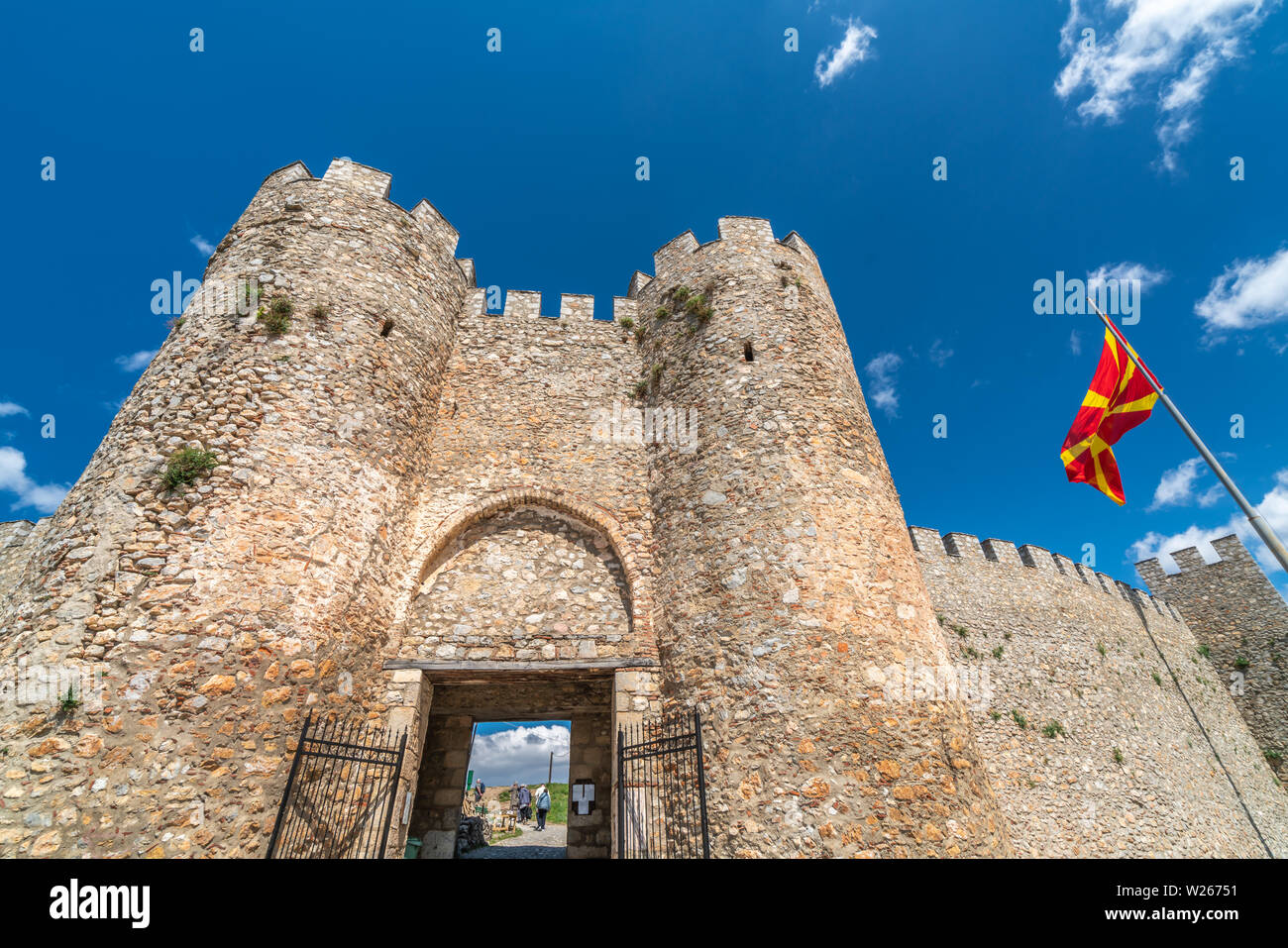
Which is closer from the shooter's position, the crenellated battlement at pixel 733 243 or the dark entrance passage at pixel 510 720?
the dark entrance passage at pixel 510 720

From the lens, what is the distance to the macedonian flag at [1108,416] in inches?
292

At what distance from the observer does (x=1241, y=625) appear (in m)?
22.1

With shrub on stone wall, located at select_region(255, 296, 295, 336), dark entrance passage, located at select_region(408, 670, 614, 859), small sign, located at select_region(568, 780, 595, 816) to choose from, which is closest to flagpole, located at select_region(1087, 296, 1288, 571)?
dark entrance passage, located at select_region(408, 670, 614, 859)

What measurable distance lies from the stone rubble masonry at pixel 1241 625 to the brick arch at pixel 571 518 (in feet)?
92.3

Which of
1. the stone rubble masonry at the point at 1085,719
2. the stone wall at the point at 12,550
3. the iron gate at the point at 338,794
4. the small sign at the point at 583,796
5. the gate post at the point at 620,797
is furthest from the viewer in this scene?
the stone rubble masonry at the point at 1085,719

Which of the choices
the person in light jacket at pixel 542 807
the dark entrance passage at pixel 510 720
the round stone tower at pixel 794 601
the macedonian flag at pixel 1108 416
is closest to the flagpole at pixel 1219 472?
the macedonian flag at pixel 1108 416

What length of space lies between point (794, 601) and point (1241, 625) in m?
28.0

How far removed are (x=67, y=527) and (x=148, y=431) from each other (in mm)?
1312

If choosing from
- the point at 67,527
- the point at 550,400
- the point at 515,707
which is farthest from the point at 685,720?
the point at 67,527

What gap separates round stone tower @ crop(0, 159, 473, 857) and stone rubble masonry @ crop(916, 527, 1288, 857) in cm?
1486

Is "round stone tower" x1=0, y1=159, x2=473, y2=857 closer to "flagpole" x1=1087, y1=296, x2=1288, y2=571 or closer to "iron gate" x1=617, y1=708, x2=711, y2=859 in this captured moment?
"iron gate" x1=617, y1=708, x2=711, y2=859

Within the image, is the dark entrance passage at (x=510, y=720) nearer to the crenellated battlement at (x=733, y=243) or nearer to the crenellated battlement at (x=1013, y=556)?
the crenellated battlement at (x=733, y=243)

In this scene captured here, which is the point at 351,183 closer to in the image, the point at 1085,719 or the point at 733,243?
the point at 733,243
